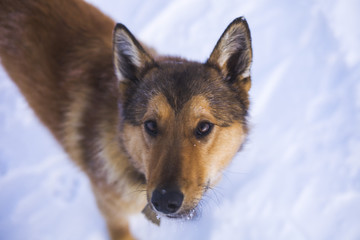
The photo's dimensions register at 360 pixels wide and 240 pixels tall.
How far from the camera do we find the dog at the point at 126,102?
6.70ft

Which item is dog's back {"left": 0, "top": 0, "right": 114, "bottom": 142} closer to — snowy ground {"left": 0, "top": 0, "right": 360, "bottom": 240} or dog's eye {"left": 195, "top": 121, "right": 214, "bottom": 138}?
snowy ground {"left": 0, "top": 0, "right": 360, "bottom": 240}

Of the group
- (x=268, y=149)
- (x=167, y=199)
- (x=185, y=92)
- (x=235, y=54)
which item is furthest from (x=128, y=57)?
(x=268, y=149)

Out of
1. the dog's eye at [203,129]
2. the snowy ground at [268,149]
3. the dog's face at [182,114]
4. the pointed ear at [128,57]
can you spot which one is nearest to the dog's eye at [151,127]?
the dog's face at [182,114]

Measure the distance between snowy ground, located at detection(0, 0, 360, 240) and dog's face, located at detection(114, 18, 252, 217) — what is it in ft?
3.59

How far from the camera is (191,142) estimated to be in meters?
2.05

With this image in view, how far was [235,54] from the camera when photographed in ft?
7.58

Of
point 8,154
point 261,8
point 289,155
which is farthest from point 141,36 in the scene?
point 289,155

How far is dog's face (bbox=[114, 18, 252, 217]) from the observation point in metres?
1.91

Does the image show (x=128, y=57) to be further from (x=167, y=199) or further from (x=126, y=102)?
(x=167, y=199)

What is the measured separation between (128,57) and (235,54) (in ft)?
2.75

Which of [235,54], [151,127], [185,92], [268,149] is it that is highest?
[235,54]

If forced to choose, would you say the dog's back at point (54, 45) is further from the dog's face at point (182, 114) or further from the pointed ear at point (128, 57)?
the dog's face at point (182, 114)

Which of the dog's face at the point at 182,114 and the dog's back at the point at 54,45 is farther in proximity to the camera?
the dog's back at the point at 54,45

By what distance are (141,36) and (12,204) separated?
282 cm
